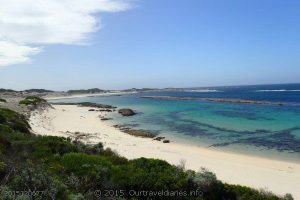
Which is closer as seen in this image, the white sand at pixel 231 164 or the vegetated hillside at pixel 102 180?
the vegetated hillside at pixel 102 180

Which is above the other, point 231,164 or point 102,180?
point 102,180

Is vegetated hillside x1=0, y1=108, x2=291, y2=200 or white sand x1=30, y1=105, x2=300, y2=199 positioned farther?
white sand x1=30, y1=105, x2=300, y2=199

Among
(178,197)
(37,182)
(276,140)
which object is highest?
(37,182)

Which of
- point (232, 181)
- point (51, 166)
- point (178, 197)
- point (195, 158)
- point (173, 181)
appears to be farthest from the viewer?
point (195, 158)

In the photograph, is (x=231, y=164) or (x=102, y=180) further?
(x=231, y=164)

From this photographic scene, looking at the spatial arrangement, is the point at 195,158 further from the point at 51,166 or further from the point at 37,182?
the point at 37,182

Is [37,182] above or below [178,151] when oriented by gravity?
above

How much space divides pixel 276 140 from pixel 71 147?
2142 centimetres

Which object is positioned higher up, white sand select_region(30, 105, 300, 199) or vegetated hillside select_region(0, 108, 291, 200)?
vegetated hillside select_region(0, 108, 291, 200)

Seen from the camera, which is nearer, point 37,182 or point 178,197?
point 37,182

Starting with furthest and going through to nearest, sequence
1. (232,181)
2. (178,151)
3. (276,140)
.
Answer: (276,140) → (178,151) → (232,181)

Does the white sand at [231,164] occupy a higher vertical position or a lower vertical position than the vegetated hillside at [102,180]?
lower

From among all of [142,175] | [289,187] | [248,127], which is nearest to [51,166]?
[142,175]

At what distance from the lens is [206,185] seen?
33.2 ft
